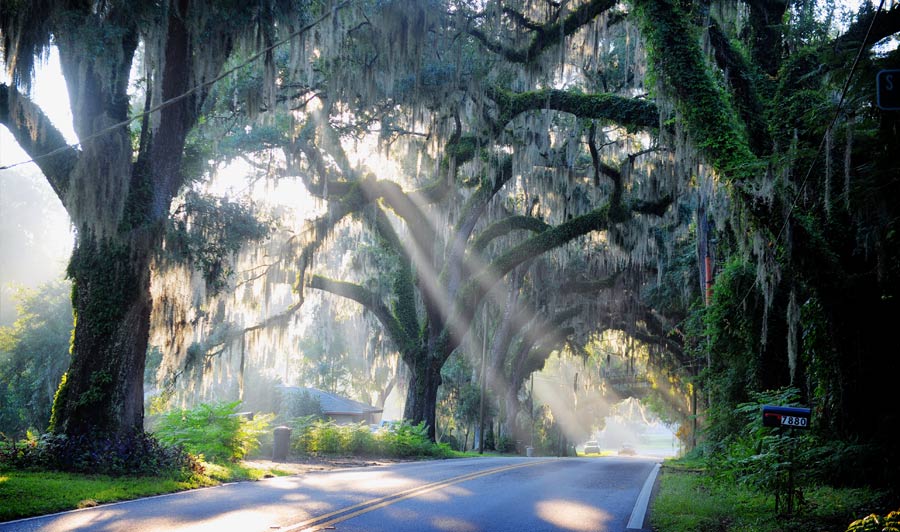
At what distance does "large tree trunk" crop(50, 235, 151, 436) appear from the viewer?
12883mm

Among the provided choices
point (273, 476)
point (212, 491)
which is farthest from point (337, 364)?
point (212, 491)

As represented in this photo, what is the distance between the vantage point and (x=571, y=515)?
9305 millimetres

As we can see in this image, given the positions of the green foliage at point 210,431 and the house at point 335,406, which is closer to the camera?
the green foliage at point 210,431

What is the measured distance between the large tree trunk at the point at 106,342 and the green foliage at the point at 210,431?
7.13 ft

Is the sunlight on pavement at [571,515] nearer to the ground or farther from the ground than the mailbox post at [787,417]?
nearer to the ground

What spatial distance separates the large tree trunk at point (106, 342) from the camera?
1288 cm

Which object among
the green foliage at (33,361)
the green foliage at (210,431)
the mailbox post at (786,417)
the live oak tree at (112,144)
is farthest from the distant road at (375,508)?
the green foliage at (33,361)

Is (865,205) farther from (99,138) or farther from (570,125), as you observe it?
(570,125)

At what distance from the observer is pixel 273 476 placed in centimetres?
1458

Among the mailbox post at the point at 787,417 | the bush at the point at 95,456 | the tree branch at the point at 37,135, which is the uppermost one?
the tree branch at the point at 37,135

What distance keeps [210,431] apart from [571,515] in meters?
9.26

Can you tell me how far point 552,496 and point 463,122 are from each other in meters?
13.3

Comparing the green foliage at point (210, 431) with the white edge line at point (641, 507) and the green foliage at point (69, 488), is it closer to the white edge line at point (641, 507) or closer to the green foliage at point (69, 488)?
the green foliage at point (69, 488)

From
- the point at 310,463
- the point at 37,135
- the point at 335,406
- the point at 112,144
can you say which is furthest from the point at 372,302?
the point at 335,406
